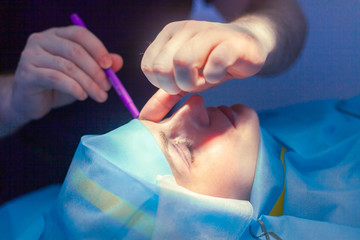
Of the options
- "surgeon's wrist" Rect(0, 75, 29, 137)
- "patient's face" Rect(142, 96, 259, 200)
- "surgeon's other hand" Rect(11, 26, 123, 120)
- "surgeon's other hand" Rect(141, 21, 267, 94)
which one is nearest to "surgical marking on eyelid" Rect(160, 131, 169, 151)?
"patient's face" Rect(142, 96, 259, 200)

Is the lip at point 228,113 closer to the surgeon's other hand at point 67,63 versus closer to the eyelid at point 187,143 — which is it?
the eyelid at point 187,143

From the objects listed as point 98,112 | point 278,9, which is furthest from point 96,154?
point 278,9

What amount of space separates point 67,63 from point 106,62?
12cm

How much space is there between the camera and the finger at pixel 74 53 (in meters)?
0.93

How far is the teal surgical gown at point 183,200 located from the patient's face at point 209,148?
41mm

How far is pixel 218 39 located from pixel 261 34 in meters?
0.28

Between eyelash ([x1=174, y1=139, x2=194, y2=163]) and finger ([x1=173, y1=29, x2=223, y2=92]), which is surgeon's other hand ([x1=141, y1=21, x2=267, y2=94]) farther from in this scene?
eyelash ([x1=174, y1=139, x2=194, y2=163])

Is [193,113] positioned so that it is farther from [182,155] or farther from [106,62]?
[106,62]

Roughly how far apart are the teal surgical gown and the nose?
0.39 ft

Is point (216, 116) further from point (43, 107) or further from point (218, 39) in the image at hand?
point (43, 107)

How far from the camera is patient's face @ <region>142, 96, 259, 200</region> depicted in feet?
2.44

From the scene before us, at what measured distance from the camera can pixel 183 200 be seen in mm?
641

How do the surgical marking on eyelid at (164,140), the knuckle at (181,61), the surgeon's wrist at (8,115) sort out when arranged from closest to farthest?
1. the knuckle at (181,61)
2. the surgical marking on eyelid at (164,140)
3. the surgeon's wrist at (8,115)

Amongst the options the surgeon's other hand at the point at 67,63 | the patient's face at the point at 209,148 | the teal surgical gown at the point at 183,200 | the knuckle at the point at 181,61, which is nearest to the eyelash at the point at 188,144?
the patient's face at the point at 209,148
